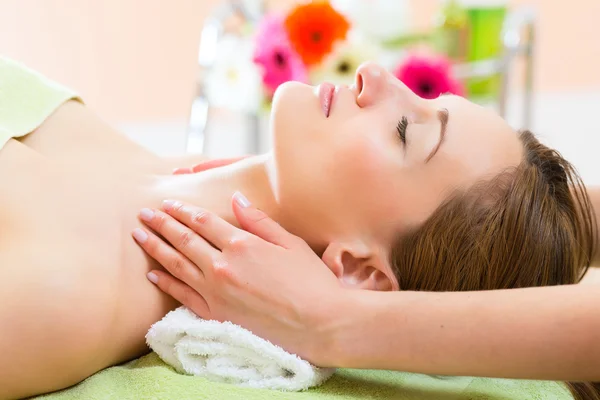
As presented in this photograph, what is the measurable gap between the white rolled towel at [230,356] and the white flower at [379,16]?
1.33 meters

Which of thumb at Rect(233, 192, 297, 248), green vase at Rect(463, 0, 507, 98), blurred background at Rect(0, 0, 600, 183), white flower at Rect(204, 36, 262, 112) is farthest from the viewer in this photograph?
blurred background at Rect(0, 0, 600, 183)

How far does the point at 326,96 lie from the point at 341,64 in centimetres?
77

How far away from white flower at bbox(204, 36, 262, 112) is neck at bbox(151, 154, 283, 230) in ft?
2.78

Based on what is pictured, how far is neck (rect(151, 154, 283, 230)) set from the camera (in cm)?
111

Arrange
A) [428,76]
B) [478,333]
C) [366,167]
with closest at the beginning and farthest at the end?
[478,333] < [366,167] < [428,76]

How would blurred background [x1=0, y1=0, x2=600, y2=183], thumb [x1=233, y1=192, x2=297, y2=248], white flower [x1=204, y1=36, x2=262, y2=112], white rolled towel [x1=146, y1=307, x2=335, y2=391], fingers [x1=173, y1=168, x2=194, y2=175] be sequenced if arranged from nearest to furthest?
1. white rolled towel [x1=146, y1=307, x2=335, y2=391]
2. thumb [x1=233, y1=192, x2=297, y2=248]
3. fingers [x1=173, y1=168, x2=194, y2=175]
4. white flower [x1=204, y1=36, x2=262, y2=112]
5. blurred background [x1=0, y1=0, x2=600, y2=183]

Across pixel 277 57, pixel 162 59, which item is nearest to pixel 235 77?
pixel 277 57

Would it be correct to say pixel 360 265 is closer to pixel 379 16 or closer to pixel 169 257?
pixel 169 257

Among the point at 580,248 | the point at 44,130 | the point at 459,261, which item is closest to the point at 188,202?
the point at 44,130

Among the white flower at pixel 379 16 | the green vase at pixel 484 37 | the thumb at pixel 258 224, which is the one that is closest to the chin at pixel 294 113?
the thumb at pixel 258 224

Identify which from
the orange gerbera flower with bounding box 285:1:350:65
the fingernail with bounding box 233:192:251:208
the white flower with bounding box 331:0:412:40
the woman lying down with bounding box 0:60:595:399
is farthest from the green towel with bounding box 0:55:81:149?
the white flower with bounding box 331:0:412:40

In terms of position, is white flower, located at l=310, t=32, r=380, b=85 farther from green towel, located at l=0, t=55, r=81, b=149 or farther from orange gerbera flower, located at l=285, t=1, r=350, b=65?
green towel, located at l=0, t=55, r=81, b=149

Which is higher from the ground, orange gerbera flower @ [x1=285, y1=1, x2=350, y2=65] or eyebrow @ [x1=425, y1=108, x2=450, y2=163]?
orange gerbera flower @ [x1=285, y1=1, x2=350, y2=65]

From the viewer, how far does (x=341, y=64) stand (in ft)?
6.08
